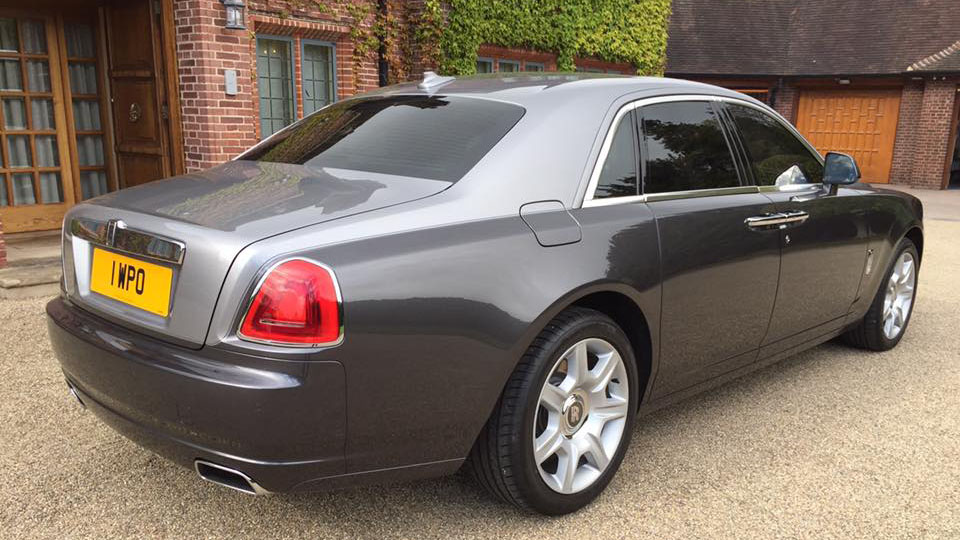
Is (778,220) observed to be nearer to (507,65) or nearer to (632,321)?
(632,321)

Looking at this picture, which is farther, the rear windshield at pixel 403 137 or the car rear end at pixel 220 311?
the rear windshield at pixel 403 137

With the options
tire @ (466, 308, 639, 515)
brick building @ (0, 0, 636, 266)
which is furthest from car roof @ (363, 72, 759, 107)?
brick building @ (0, 0, 636, 266)

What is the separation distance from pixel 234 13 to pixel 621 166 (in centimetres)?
558

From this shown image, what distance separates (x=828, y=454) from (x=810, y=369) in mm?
1255

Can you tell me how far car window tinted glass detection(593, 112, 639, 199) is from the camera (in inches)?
112

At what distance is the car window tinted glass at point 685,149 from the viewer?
3090 millimetres

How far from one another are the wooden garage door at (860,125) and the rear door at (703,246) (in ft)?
61.3

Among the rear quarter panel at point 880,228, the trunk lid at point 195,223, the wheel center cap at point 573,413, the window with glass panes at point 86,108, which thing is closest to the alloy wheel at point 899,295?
the rear quarter panel at point 880,228

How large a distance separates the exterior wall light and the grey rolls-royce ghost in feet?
14.4

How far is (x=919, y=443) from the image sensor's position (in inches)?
135

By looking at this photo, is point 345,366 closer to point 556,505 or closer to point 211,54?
point 556,505

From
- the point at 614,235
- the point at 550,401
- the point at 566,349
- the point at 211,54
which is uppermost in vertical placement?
the point at 211,54

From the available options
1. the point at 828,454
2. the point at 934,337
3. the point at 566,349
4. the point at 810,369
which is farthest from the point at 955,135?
the point at 566,349

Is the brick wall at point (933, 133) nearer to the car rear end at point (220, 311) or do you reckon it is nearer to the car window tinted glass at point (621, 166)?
the car window tinted glass at point (621, 166)
